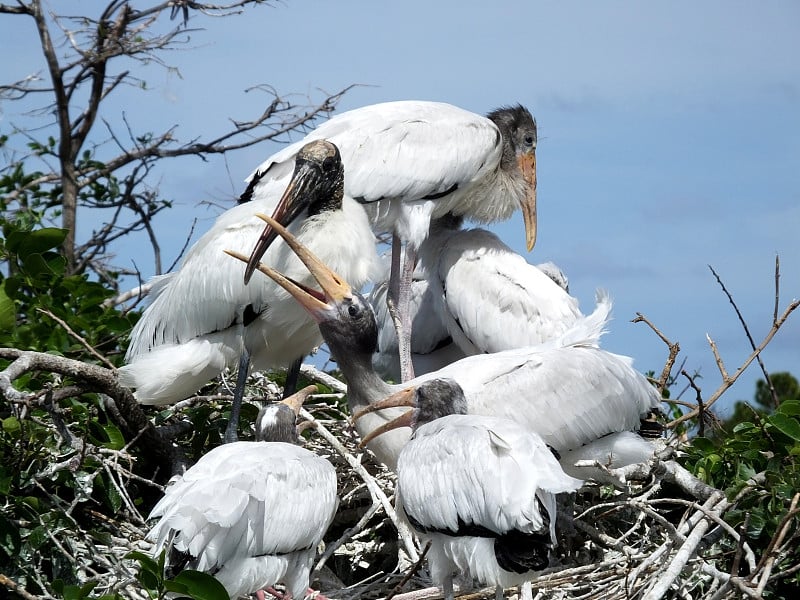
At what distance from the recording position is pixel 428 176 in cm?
678

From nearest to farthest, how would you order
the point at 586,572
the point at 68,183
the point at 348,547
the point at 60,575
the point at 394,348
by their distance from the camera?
the point at 60,575
the point at 586,572
the point at 348,547
the point at 394,348
the point at 68,183

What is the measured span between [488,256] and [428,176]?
598 mm

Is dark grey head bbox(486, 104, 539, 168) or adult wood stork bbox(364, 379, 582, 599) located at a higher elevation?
dark grey head bbox(486, 104, 539, 168)

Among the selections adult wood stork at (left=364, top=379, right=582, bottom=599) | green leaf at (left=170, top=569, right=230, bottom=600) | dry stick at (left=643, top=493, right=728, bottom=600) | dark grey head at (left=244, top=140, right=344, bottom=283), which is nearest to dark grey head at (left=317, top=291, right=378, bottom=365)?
dark grey head at (left=244, top=140, right=344, bottom=283)

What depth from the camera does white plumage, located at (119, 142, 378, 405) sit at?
613 cm

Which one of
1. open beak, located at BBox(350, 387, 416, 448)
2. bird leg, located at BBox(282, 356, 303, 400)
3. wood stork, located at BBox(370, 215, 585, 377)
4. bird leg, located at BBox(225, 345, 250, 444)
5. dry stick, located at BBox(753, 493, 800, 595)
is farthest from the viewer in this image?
wood stork, located at BBox(370, 215, 585, 377)

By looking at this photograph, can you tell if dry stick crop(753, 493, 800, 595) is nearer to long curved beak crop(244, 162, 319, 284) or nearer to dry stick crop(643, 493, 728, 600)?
dry stick crop(643, 493, 728, 600)

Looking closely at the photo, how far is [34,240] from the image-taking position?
587 cm

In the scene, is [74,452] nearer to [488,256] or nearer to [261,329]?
[261,329]

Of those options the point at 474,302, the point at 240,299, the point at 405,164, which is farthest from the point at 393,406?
the point at 405,164

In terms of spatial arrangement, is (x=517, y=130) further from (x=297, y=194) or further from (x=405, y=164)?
(x=297, y=194)

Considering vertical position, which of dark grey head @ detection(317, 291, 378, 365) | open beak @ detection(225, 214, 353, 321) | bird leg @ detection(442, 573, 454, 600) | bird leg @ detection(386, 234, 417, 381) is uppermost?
open beak @ detection(225, 214, 353, 321)

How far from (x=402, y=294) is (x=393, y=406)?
168 centimetres

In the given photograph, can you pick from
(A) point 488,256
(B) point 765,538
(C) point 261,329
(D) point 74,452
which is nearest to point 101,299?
(C) point 261,329
